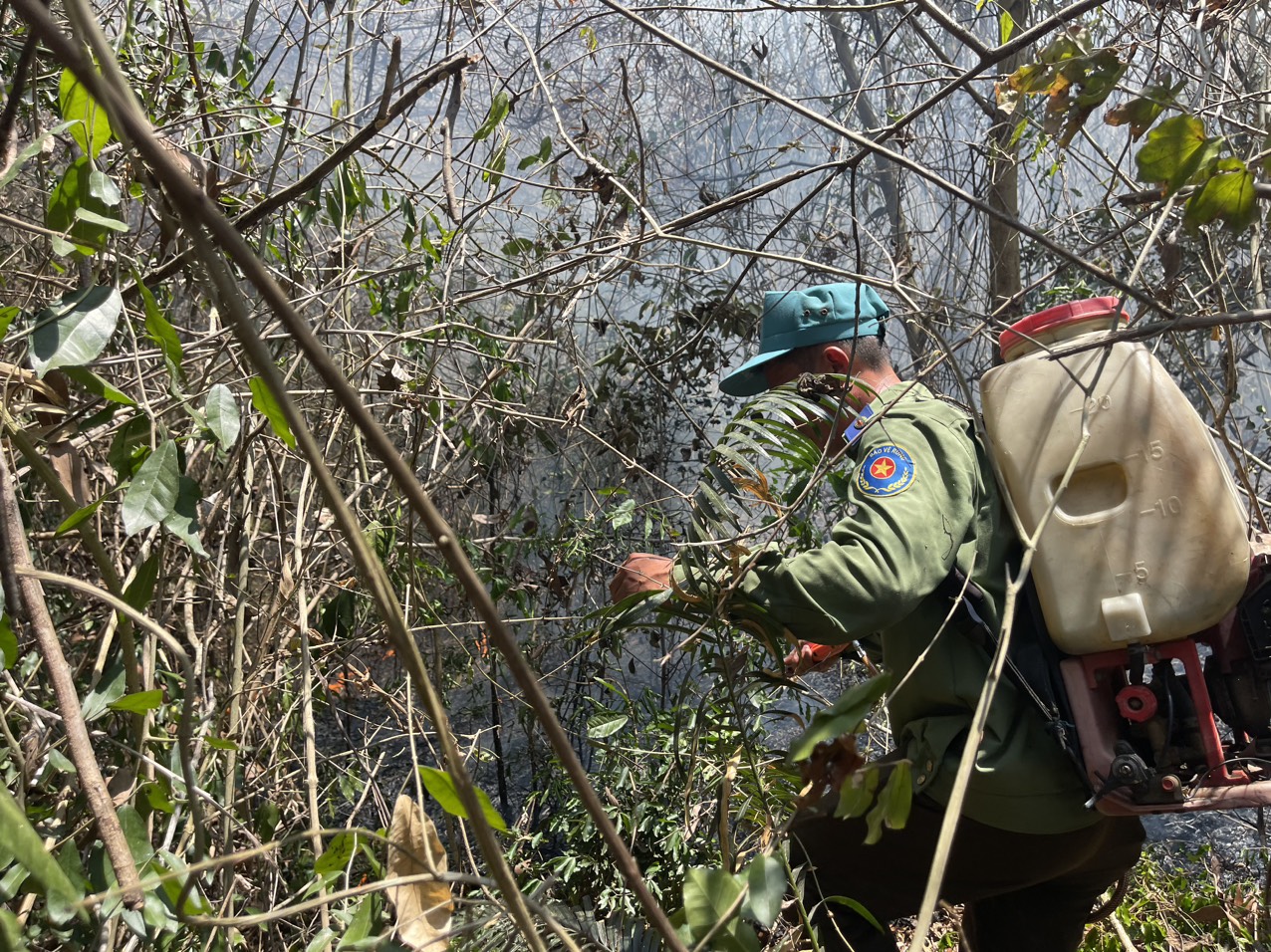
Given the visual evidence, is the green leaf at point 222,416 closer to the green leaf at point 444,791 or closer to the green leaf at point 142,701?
the green leaf at point 142,701

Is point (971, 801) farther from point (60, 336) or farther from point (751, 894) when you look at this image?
point (60, 336)

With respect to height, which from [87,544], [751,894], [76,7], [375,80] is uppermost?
[375,80]

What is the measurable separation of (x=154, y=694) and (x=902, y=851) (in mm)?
1421

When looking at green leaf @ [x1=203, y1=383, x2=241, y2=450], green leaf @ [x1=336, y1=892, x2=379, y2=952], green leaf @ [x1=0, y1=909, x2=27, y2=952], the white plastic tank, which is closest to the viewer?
green leaf @ [x1=0, y1=909, x2=27, y2=952]

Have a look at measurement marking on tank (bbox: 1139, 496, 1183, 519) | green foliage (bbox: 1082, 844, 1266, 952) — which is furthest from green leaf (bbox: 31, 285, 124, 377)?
green foliage (bbox: 1082, 844, 1266, 952)

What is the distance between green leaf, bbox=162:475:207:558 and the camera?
86 cm

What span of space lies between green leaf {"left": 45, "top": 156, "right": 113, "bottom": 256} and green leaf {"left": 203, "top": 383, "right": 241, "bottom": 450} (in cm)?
17

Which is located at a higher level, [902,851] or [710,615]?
[710,615]

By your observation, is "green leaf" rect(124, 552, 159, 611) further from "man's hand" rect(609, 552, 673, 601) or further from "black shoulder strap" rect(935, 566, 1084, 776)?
"black shoulder strap" rect(935, 566, 1084, 776)

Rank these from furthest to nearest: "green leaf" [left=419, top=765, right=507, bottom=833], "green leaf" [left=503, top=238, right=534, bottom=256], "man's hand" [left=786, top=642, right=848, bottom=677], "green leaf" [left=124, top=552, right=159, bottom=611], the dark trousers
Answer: "green leaf" [left=503, top=238, right=534, bottom=256]
"man's hand" [left=786, top=642, right=848, bottom=677]
the dark trousers
"green leaf" [left=124, top=552, right=159, bottom=611]
"green leaf" [left=419, top=765, right=507, bottom=833]

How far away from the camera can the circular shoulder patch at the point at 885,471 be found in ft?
5.28

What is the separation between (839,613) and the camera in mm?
1523

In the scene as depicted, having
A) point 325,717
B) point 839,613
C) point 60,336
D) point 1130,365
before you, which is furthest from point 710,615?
point 325,717

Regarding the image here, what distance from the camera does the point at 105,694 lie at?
0.93 metres
